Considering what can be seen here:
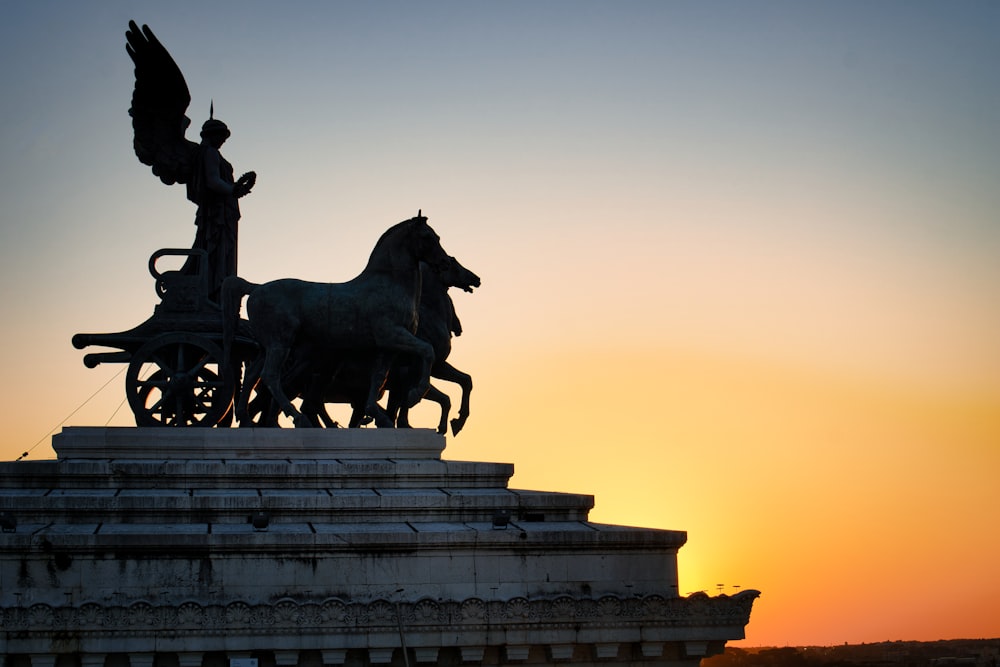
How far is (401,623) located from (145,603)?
3.53 metres

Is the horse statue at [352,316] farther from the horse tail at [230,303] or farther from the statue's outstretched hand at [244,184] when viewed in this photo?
the statue's outstretched hand at [244,184]

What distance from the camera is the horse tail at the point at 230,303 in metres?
28.0

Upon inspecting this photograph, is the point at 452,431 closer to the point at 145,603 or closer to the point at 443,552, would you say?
the point at 443,552

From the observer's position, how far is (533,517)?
81.7 ft

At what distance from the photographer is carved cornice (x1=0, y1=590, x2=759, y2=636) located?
70.7ft

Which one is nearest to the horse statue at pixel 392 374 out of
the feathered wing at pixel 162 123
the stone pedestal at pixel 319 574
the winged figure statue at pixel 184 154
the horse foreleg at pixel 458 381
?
the horse foreleg at pixel 458 381

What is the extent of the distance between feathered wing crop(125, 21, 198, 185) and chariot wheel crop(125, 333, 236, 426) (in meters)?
4.47

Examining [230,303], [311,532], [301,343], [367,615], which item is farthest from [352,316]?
[367,615]

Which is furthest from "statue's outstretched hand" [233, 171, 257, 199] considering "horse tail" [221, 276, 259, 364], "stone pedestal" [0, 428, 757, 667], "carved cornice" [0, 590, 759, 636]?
"carved cornice" [0, 590, 759, 636]

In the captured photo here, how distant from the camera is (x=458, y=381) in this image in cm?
2966

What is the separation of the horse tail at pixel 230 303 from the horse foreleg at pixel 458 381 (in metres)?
3.80

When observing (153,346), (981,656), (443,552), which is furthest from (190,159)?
(981,656)

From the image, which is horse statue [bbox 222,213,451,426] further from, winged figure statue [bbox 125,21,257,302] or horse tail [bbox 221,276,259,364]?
winged figure statue [bbox 125,21,257,302]

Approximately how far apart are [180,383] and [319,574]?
6811 mm
